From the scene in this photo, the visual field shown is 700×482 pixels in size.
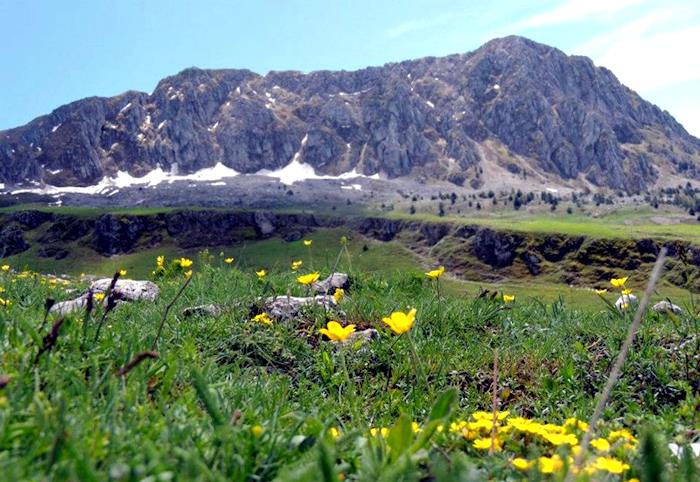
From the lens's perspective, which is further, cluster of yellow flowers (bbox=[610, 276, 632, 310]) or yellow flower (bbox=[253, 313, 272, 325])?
cluster of yellow flowers (bbox=[610, 276, 632, 310])

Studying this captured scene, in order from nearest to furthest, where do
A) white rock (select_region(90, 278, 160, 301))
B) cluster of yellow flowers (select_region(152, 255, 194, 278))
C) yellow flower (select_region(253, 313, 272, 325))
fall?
yellow flower (select_region(253, 313, 272, 325)), white rock (select_region(90, 278, 160, 301)), cluster of yellow flowers (select_region(152, 255, 194, 278))

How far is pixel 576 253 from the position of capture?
16938 centimetres

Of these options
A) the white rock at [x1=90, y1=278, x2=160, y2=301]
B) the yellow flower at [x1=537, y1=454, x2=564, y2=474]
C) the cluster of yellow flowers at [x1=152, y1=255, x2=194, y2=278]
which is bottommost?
the white rock at [x1=90, y1=278, x2=160, y2=301]

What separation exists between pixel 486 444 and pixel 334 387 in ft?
10.5

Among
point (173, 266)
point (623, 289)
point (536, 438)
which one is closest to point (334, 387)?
point (536, 438)

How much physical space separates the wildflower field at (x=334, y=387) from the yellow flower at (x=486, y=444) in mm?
30

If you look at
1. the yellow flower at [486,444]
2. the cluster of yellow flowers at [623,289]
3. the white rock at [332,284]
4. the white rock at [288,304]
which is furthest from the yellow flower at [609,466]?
the white rock at [332,284]

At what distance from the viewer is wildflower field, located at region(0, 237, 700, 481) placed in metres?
2.61

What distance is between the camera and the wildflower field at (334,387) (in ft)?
8.55

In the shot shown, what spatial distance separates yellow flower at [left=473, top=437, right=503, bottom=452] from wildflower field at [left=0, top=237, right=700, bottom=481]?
3cm

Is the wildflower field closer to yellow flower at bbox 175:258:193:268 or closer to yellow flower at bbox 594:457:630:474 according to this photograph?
yellow flower at bbox 594:457:630:474

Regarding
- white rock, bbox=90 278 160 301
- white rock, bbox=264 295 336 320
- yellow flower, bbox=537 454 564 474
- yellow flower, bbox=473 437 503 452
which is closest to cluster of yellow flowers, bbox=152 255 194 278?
white rock, bbox=90 278 160 301

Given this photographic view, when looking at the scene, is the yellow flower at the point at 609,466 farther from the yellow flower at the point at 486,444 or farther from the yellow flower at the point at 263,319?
the yellow flower at the point at 263,319

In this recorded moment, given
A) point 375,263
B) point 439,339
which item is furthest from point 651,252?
point 439,339
